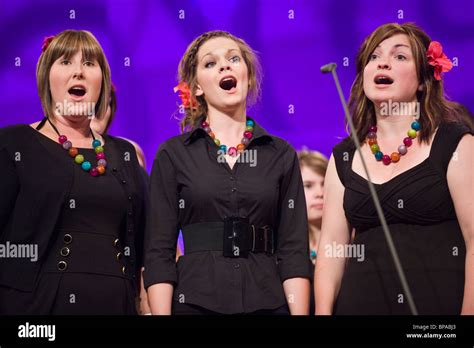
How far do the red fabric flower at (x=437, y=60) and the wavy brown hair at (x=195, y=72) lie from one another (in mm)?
686

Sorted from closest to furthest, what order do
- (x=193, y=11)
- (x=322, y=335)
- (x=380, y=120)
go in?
(x=322, y=335), (x=380, y=120), (x=193, y=11)

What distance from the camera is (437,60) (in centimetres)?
381

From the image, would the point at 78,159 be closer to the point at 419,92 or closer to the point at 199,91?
the point at 199,91

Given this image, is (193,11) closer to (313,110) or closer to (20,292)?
(313,110)

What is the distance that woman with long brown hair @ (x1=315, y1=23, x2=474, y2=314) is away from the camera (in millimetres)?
3596

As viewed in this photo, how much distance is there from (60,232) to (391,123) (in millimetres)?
1329

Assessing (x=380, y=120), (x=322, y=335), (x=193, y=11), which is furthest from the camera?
(x=193, y=11)

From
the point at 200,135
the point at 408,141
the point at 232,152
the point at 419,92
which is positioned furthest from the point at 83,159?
the point at 419,92

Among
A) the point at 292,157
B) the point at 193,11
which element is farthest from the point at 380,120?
the point at 193,11

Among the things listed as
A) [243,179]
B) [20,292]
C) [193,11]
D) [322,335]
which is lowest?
[322,335]

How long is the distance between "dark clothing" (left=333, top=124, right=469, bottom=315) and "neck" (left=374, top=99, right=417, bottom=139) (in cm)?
14

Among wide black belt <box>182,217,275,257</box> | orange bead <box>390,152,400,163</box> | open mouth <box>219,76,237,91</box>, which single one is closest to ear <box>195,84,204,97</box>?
open mouth <box>219,76,237,91</box>

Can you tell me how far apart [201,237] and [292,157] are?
0.48 meters

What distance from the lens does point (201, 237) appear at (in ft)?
11.9
